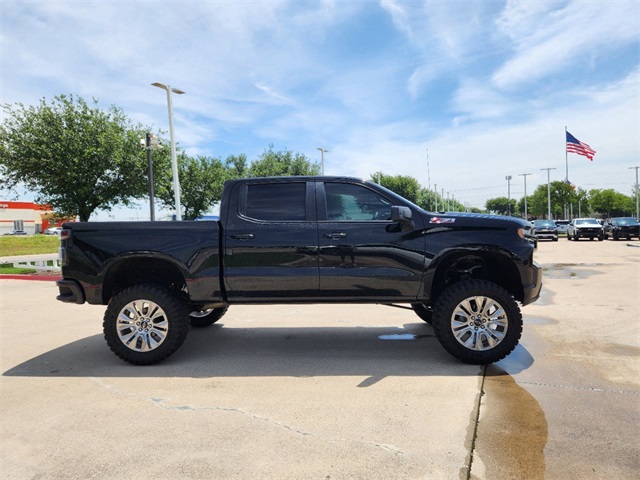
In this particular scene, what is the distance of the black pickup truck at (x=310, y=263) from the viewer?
15.1ft

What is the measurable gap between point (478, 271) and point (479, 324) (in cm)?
84

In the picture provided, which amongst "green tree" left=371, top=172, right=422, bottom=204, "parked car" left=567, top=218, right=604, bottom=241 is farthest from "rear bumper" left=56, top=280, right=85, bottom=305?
"green tree" left=371, top=172, right=422, bottom=204

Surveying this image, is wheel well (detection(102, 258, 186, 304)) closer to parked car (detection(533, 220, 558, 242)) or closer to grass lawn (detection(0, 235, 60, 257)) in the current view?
grass lawn (detection(0, 235, 60, 257))

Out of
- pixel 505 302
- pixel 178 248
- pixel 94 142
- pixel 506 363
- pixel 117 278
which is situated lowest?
pixel 506 363

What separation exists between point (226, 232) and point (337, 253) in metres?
1.24

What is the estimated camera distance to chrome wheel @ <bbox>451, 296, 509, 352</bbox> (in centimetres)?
454

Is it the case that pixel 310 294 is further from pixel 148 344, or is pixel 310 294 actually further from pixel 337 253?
pixel 148 344

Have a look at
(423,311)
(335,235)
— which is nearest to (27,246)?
(423,311)

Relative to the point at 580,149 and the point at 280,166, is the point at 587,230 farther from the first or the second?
the point at 280,166

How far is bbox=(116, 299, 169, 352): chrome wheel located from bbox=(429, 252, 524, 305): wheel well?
2975mm

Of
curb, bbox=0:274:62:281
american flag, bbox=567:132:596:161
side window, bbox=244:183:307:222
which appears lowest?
curb, bbox=0:274:62:281

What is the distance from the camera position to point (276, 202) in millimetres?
4914

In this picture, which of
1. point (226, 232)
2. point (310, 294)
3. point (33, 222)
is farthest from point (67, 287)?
point (33, 222)

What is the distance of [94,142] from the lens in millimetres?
16734
